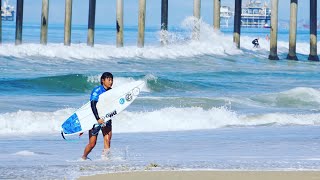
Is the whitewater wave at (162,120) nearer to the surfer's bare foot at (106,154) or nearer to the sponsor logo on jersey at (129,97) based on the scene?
the sponsor logo on jersey at (129,97)

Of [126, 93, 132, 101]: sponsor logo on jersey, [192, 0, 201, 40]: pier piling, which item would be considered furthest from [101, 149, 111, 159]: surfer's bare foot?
[192, 0, 201, 40]: pier piling

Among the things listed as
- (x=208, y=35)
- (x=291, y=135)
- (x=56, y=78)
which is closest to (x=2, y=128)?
(x=291, y=135)

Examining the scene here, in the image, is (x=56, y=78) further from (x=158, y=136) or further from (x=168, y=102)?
(x=158, y=136)

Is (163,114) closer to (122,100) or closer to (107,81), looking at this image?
(122,100)

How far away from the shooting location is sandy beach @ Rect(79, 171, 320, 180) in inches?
340

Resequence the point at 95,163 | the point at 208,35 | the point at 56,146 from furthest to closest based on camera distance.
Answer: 1. the point at 208,35
2. the point at 56,146
3. the point at 95,163

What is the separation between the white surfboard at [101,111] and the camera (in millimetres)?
10656

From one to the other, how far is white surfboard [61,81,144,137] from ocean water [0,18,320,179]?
1.03 feet

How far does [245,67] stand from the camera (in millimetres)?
32000

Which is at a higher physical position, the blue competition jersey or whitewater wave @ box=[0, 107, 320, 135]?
the blue competition jersey

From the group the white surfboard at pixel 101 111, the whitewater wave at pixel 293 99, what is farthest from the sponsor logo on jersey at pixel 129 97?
the whitewater wave at pixel 293 99

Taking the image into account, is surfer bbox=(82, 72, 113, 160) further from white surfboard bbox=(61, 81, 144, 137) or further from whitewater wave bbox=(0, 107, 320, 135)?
whitewater wave bbox=(0, 107, 320, 135)

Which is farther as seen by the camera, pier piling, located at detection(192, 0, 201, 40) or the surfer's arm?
pier piling, located at detection(192, 0, 201, 40)

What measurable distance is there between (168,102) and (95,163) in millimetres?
8725
